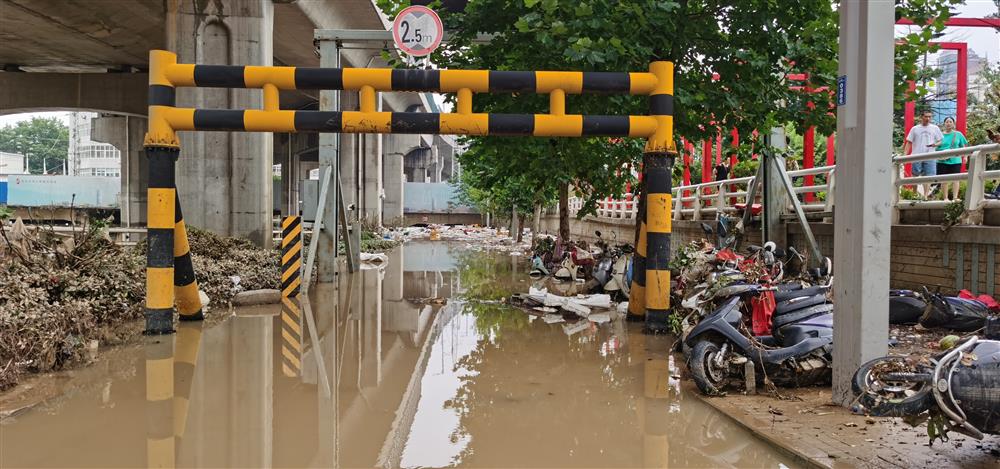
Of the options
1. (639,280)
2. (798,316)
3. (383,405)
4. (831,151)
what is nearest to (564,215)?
(831,151)

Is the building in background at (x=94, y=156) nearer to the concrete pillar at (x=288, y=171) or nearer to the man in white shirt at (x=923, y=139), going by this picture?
the concrete pillar at (x=288, y=171)

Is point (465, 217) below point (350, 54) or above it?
below

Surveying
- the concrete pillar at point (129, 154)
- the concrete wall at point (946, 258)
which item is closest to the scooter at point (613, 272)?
the concrete wall at point (946, 258)

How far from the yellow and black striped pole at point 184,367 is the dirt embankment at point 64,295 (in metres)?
0.50

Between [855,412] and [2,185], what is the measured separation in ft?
145

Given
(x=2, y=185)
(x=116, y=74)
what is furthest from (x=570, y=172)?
(x=2, y=185)

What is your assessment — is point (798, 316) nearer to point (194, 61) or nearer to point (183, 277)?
point (183, 277)

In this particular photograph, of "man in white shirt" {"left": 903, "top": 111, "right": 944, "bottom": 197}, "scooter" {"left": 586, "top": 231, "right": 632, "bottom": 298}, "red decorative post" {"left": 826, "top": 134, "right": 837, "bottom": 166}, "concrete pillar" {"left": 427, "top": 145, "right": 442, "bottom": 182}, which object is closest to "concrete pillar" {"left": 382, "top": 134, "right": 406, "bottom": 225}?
"concrete pillar" {"left": 427, "top": 145, "right": 442, "bottom": 182}

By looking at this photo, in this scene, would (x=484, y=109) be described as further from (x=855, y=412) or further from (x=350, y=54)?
(x=350, y=54)

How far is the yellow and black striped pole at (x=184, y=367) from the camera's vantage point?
433 centimetres

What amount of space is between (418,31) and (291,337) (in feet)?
14.0

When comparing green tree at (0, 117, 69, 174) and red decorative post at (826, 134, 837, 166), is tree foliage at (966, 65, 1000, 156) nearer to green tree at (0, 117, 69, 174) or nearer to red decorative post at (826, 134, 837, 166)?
red decorative post at (826, 134, 837, 166)

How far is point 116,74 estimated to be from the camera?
2716cm

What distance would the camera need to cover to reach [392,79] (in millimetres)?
6824
